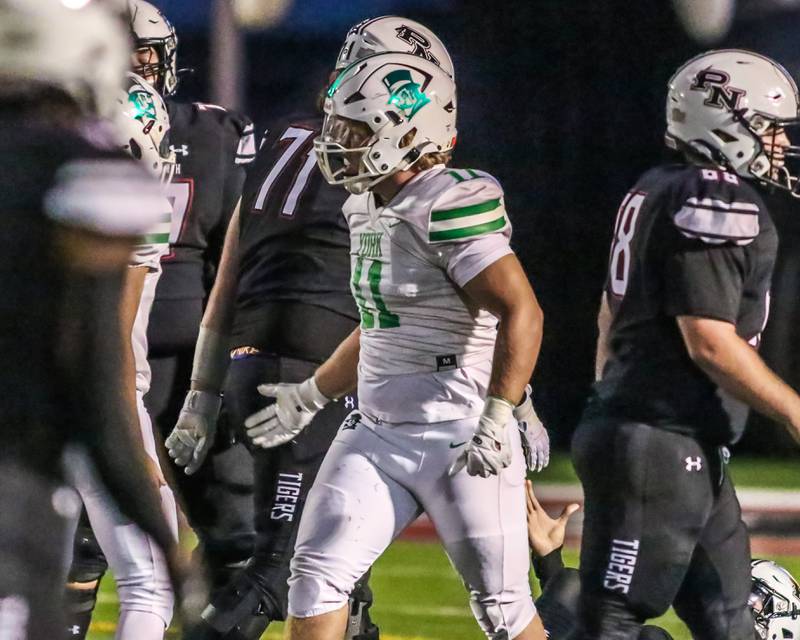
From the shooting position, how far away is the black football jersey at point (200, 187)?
4.97 m

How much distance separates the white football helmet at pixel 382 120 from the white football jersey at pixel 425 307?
0.26 feet

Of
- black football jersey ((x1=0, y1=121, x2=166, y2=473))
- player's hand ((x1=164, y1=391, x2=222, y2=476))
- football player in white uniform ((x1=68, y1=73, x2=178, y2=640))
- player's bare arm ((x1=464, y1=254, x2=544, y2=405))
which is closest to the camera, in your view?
black football jersey ((x1=0, y1=121, x2=166, y2=473))

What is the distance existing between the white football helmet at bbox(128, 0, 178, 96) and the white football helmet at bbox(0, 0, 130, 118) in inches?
108

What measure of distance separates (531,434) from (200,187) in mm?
1390

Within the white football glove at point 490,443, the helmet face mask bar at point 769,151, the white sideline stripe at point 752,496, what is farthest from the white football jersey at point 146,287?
the white sideline stripe at point 752,496

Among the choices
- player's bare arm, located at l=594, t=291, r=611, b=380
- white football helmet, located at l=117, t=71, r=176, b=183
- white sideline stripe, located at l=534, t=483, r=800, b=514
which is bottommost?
white sideline stripe, located at l=534, t=483, r=800, b=514

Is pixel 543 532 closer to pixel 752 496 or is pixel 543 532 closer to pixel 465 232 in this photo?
pixel 465 232

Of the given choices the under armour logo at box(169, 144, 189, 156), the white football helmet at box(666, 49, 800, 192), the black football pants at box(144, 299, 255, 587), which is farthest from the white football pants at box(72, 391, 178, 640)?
the white football helmet at box(666, 49, 800, 192)

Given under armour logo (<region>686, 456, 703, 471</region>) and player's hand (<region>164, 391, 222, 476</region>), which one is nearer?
under armour logo (<region>686, 456, 703, 471</region>)

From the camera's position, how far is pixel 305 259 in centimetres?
454

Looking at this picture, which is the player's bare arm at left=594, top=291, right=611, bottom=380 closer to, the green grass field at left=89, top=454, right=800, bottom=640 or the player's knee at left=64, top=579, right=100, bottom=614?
the green grass field at left=89, top=454, right=800, bottom=640

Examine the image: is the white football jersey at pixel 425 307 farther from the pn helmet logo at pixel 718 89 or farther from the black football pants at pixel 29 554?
the black football pants at pixel 29 554

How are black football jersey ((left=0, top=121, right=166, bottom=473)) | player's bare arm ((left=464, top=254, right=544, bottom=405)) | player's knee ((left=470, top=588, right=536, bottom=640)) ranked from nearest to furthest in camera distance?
1. black football jersey ((left=0, top=121, right=166, bottom=473))
2. player's bare arm ((left=464, top=254, right=544, bottom=405))
3. player's knee ((left=470, top=588, right=536, bottom=640))

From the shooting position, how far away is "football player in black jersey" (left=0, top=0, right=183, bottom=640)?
2.31m
